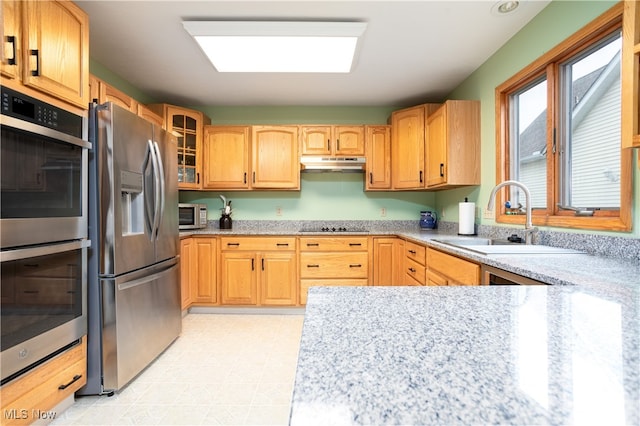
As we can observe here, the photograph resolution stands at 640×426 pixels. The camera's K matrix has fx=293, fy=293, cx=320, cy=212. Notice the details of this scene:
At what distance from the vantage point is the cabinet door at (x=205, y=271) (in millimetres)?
3104

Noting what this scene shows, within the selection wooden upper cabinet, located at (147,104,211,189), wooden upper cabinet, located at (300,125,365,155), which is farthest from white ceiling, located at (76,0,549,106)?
wooden upper cabinet, located at (300,125,365,155)

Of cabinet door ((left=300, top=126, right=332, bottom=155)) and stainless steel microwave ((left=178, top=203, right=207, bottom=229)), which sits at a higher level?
cabinet door ((left=300, top=126, right=332, bottom=155))

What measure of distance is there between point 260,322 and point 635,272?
8.86 feet

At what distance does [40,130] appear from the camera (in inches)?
53.4

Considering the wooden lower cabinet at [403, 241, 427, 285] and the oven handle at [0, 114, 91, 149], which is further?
the wooden lower cabinet at [403, 241, 427, 285]

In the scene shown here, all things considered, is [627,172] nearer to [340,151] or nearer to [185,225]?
[340,151]

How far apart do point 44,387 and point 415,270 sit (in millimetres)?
2532

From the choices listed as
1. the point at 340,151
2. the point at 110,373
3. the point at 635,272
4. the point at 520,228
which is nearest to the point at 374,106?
the point at 340,151

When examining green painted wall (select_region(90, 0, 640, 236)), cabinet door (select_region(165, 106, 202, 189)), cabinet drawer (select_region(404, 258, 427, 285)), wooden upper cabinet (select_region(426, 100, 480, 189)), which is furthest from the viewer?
green painted wall (select_region(90, 0, 640, 236))

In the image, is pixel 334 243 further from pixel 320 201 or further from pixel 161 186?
pixel 161 186

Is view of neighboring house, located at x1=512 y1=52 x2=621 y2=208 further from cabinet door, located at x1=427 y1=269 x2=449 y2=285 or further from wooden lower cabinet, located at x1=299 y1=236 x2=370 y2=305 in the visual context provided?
wooden lower cabinet, located at x1=299 y1=236 x2=370 y2=305

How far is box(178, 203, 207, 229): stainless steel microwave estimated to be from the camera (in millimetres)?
3250

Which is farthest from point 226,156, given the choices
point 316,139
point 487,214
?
point 487,214

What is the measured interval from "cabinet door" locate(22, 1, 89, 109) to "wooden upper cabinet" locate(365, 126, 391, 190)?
261 centimetres
